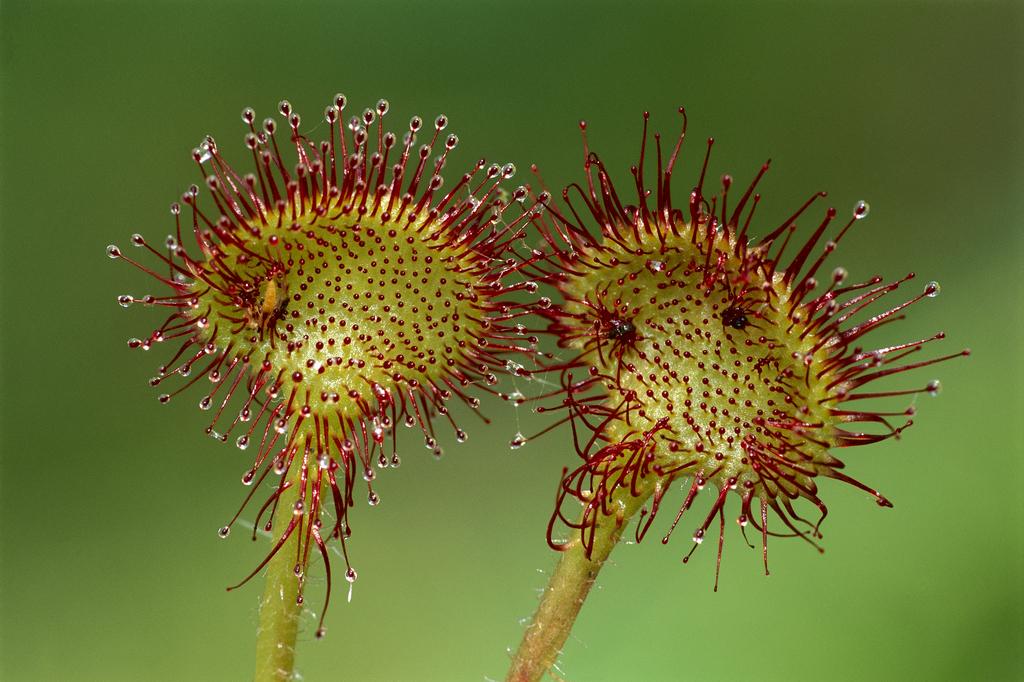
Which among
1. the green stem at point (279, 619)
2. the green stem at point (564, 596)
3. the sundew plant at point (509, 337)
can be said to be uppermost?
the sundew plant at point (509, 337)

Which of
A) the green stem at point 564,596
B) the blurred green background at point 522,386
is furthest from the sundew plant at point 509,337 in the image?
the blurred green background at point 522,386

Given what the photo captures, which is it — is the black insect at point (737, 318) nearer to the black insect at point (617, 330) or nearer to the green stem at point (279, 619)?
the black insect at point (617, 330)

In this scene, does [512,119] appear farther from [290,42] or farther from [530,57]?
[290,42]

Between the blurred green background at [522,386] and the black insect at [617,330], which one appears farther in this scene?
the blurred green background at [522,386]

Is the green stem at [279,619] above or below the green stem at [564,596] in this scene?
below

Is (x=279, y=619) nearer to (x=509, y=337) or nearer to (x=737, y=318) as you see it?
(x=509, y=337)

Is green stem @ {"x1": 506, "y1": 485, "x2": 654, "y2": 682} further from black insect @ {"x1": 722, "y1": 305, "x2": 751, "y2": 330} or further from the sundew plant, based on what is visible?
black insect @ {"x1": 722, "y1": 305, "x2": 751, "y2": 330}

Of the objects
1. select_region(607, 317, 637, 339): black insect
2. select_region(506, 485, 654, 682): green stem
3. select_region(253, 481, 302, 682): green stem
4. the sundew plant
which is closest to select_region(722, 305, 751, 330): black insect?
the sundew plant
